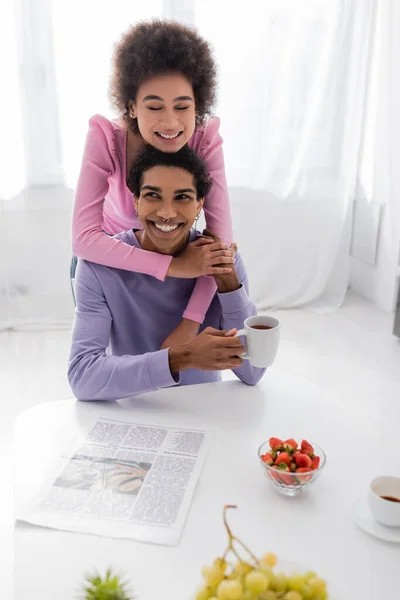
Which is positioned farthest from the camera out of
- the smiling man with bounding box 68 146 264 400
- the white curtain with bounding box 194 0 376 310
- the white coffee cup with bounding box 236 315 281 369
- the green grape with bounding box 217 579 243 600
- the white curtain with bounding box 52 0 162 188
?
the white curtain with bounding box 194 0 376 310

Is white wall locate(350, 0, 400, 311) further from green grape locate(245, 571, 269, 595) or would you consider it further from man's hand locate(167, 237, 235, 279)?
green grape locate(245, 571, 269, 595)

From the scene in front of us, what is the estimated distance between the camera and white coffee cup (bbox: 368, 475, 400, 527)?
2.89 feet

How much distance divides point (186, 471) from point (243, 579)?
0.44m

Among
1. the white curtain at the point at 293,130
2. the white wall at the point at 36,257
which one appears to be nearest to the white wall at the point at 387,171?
the white curtain at the point at 293,130

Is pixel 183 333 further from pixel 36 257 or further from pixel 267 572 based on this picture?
pixel 36 257

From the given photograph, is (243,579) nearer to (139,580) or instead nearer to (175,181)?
(139,580)

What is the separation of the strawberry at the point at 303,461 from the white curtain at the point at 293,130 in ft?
8.46

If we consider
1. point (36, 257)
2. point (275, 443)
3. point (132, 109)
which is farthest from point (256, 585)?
point (36, 257)

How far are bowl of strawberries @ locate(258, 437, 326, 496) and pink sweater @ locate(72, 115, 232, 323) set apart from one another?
0.50m

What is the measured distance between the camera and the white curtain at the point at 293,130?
10.6ft

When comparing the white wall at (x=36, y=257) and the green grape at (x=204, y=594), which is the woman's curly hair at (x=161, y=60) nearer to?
the green grape at (x=204, y=594)

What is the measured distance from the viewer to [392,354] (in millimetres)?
3010

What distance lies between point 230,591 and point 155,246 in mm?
1031

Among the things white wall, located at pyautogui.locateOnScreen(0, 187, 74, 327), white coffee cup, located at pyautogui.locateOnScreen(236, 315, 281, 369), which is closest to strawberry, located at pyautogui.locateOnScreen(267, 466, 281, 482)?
white coffee cup, located at pyautogui.locateOnScreen(236, 315, 281, 369)
